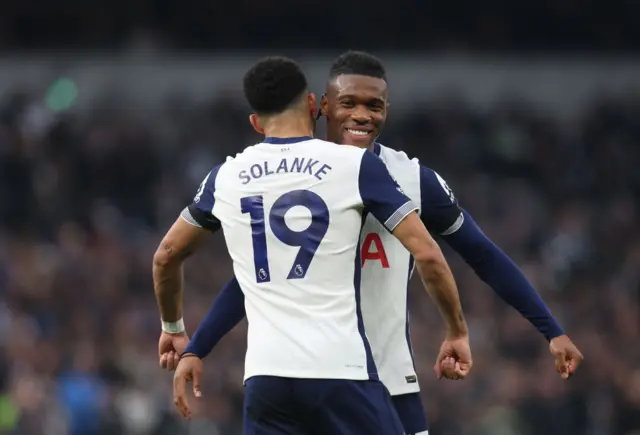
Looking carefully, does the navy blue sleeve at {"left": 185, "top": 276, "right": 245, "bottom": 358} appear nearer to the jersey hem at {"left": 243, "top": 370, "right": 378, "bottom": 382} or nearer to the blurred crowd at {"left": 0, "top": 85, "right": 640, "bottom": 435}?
the jersey hem at {"left": 243, "top": 370, "right": 378, "bottom": 382}

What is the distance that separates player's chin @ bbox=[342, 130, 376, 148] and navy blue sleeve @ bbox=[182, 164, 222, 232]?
1.91ft

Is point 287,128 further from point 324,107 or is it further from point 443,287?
point 443,287

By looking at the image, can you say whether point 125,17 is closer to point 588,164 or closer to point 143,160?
point 143,160

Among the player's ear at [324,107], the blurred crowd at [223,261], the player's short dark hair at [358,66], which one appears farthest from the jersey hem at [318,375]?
the blurred crowd at [223,261]

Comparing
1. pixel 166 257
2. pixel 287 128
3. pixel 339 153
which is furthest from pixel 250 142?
pixel 339 153

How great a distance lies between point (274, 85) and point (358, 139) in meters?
0.54

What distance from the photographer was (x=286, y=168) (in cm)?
508

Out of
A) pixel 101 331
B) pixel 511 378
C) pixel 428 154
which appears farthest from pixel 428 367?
pixel 428 154

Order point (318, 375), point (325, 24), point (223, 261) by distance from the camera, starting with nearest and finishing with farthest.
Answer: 1. point (318, 375)
2. point (223, 261)
3. point (325, 24)

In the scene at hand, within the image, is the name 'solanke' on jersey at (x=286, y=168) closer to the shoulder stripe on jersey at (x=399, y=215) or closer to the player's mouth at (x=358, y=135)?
the shoulder stripe on jersey at (x=399, y=215)

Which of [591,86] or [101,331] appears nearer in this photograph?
[101,331]

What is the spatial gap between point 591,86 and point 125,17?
588 cm

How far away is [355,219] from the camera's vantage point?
5.02m

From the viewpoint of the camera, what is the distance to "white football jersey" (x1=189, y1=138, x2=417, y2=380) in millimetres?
4941
